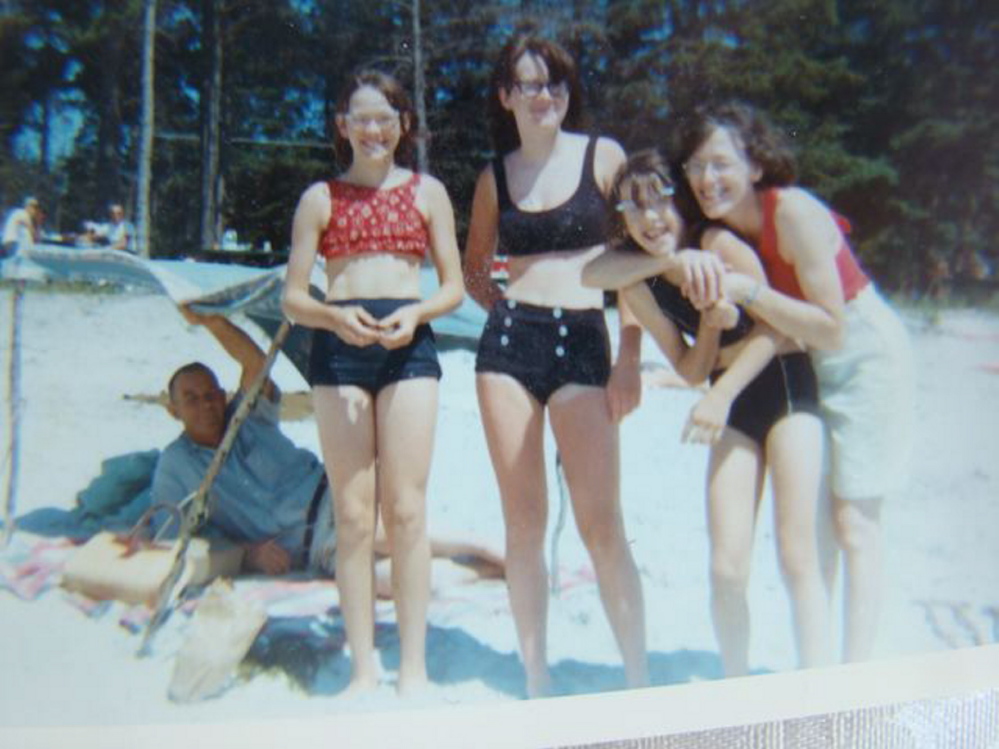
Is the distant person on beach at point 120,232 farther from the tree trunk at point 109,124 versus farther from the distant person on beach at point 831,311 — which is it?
the distant person on beach at point 831,311

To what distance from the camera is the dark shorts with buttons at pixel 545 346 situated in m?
1.88

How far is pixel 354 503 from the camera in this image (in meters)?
1.94

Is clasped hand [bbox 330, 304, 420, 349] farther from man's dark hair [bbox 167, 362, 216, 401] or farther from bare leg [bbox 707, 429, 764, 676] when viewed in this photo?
bare leg [bbox 707, 429, 764, 676]

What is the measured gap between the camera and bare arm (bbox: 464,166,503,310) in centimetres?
189

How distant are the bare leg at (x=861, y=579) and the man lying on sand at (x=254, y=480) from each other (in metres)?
0.72

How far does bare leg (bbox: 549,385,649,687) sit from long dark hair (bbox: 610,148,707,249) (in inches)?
12.6

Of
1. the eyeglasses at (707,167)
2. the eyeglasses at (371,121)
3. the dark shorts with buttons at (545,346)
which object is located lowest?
the dark shorts with buttons at (545,346)

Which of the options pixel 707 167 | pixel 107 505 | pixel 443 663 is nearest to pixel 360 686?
pixel 443 663

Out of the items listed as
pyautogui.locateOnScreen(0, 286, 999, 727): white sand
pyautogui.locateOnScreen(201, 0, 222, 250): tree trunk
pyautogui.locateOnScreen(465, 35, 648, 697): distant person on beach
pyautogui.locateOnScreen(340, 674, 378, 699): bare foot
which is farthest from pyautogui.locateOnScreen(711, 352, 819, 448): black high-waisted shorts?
pyautogui.locateOnScreen(201, 0, 222, 250): tree trunk

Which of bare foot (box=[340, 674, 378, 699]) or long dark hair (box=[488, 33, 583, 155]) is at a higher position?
long dark hair (box=[488, 33, 583, 155])

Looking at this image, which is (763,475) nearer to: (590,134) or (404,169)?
(590,134)

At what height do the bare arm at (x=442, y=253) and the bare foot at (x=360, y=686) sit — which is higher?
the bare arm at (x=442, y=253)

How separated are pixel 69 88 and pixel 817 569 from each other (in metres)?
1.70

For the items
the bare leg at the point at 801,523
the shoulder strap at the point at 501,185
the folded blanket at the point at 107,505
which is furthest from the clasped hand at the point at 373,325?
the bare leg at the point at 801,523
